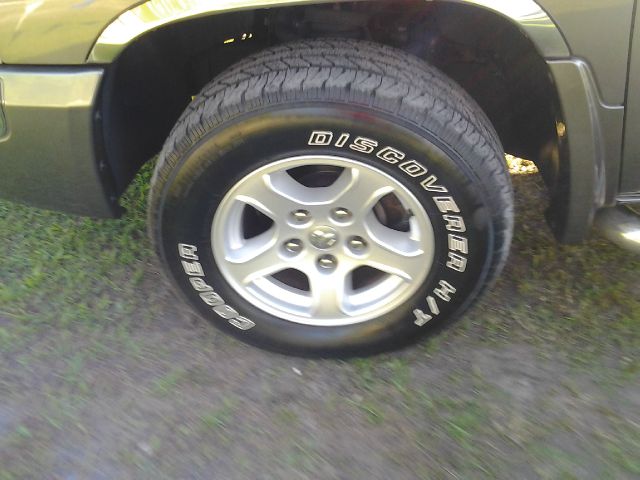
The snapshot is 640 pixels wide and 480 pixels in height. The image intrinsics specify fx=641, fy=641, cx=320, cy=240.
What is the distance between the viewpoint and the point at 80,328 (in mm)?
2486

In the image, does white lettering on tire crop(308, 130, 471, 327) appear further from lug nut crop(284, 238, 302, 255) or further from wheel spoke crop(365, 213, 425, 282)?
lug nut crop(284, 238, 302, 255)

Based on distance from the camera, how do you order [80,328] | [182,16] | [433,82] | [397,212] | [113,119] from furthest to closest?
[80,328] → [397,212] → [113,119] → [433,82] → [182,16]

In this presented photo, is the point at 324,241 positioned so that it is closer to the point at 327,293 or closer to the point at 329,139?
the point at 327,293

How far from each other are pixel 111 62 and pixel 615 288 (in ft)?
6.70

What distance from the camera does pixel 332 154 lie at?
1.94 metres

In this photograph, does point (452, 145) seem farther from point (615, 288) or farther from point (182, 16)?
point (615, 288)

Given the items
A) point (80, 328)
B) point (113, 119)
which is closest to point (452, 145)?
point (113, 119)

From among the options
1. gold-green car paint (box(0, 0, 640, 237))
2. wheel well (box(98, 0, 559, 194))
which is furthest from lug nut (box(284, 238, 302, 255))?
gold-green car paint (box(0, 0, 640, 237))

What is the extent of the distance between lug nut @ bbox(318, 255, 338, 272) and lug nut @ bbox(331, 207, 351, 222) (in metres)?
0.17

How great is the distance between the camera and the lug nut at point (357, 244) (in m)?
2.21

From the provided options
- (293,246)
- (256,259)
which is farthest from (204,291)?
(293,246)

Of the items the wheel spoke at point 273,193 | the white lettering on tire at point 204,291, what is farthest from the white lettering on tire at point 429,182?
the white lettering on tire at point 204,291

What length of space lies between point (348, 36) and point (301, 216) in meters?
0.65

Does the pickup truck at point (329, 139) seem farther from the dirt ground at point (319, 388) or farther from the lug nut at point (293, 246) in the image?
the dirt ground at point (319, 388)
